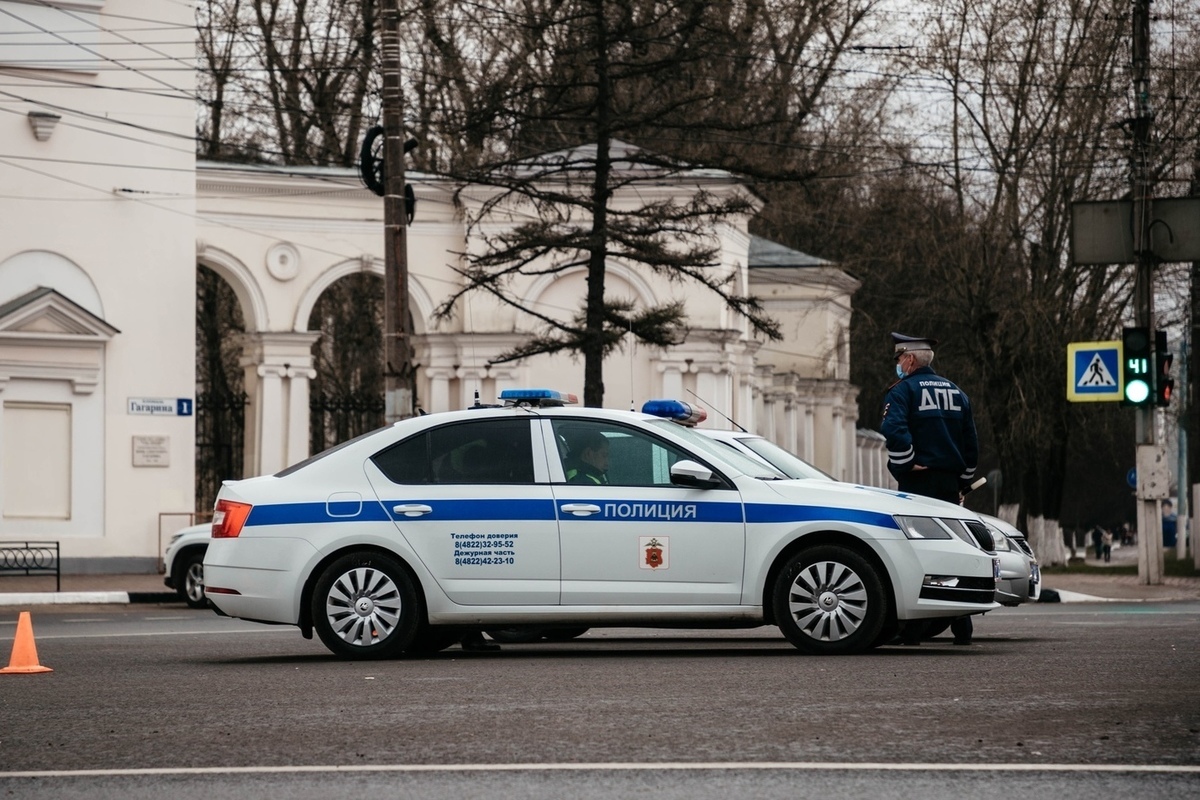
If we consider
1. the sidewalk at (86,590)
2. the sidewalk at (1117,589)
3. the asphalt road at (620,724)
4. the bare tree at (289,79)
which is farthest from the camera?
the bare tree at (289,79)

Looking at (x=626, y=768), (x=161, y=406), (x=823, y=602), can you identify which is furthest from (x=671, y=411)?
(x=161, y=406)

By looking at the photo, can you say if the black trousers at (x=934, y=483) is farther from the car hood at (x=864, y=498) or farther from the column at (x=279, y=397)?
the column at (x=279, y=397)

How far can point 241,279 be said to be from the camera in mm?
34250

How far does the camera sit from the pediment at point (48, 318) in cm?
2797

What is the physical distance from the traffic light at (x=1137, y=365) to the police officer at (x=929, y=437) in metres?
10.6

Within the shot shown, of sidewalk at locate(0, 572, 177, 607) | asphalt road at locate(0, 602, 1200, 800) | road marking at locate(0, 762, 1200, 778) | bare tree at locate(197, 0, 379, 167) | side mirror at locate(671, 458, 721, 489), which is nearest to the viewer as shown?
asphalt road at locate(0, 602, 1200, 800)

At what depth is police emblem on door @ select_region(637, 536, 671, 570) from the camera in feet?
37.1

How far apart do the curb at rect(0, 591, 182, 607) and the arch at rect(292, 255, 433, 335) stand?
10372 mm

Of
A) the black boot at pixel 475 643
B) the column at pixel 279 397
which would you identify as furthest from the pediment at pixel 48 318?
the black boot at pixel 475 643

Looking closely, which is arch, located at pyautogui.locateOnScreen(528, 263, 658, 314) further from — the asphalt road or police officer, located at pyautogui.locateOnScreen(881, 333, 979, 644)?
the asphalt road

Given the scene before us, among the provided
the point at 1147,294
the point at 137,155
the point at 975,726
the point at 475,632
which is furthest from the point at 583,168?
the point at 975,726

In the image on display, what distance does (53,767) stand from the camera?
6934 millimetres

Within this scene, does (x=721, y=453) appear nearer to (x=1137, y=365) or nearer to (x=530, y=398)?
(x=530, y=398)

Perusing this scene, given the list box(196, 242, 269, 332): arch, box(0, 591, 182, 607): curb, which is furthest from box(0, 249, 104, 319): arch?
box(0, 591, 182, 607): curb
